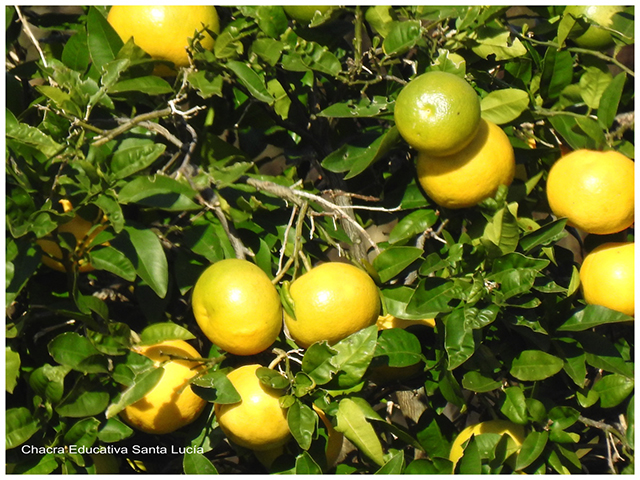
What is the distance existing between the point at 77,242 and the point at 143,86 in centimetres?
29

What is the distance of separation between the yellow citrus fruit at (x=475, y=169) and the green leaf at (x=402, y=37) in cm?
19

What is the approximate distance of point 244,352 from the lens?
108cm

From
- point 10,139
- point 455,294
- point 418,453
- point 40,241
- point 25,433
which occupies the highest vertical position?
point 10,139

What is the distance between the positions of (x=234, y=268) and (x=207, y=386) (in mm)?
188

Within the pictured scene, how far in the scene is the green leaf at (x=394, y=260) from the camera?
1.16 m

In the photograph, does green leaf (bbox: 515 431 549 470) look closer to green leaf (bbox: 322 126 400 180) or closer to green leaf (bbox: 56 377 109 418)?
green leaf (bbox: 322 126 400 180)

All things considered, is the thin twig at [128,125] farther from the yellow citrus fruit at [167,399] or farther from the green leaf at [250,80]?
the yellow citrus fruit at [167,399]

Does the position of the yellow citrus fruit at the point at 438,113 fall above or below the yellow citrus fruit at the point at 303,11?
below

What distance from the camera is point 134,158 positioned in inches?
42.3

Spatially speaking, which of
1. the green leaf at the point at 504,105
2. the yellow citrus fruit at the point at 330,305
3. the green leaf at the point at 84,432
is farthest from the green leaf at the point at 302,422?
the green leaf at the point at 504,105

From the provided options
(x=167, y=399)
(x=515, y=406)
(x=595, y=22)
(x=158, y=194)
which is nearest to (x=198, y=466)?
(x=167, y=399)

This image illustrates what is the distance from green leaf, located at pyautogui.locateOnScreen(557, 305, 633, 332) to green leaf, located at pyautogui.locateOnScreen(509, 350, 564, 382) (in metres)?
0.06

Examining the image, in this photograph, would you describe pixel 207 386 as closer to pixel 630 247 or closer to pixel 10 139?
pixel 10 139

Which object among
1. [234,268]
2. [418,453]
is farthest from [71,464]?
[418,453]
